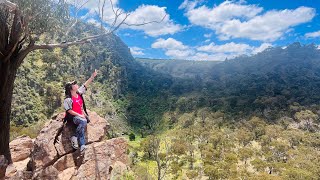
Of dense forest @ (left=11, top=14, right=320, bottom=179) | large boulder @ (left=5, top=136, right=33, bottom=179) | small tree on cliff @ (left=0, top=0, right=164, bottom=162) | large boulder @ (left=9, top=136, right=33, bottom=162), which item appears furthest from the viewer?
dense forest @ (left=11, top=14, right=320, bottom=179)

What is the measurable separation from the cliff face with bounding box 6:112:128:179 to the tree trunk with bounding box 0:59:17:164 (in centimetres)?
114

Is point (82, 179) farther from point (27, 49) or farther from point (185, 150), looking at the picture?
point (185, 150)

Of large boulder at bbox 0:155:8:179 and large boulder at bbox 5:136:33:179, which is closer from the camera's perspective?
large boulder at bbox 0:155:8:179

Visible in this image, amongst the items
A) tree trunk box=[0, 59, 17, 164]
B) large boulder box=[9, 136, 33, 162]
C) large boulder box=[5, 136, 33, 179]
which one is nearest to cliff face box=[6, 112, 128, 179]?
large boulder box=[5, 136, 33, 179]

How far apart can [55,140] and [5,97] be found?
8.57ft

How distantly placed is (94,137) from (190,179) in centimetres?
7588

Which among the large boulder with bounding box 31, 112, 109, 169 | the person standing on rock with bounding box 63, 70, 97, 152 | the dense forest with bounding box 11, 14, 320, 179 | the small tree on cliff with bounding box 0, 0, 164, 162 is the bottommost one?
the dense forest with bounding box 11, 14, 320, 179

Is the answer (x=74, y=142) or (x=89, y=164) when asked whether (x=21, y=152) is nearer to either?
(x=74, y=142)

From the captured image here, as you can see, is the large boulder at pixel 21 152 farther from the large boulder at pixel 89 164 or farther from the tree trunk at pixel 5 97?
the large boulder at pixel 89 164

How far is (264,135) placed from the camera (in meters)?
123

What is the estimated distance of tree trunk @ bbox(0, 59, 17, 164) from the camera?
11.2 metres

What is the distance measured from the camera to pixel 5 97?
11.4m

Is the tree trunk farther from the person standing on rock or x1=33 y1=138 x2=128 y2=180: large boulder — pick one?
the person standing on rock

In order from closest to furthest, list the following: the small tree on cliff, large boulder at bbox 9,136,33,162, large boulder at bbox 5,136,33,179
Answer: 1. the small tree on cliff
2. large boulder at bbox 5,136,33,179
3. large boulder at bbox 9,136,33,162
